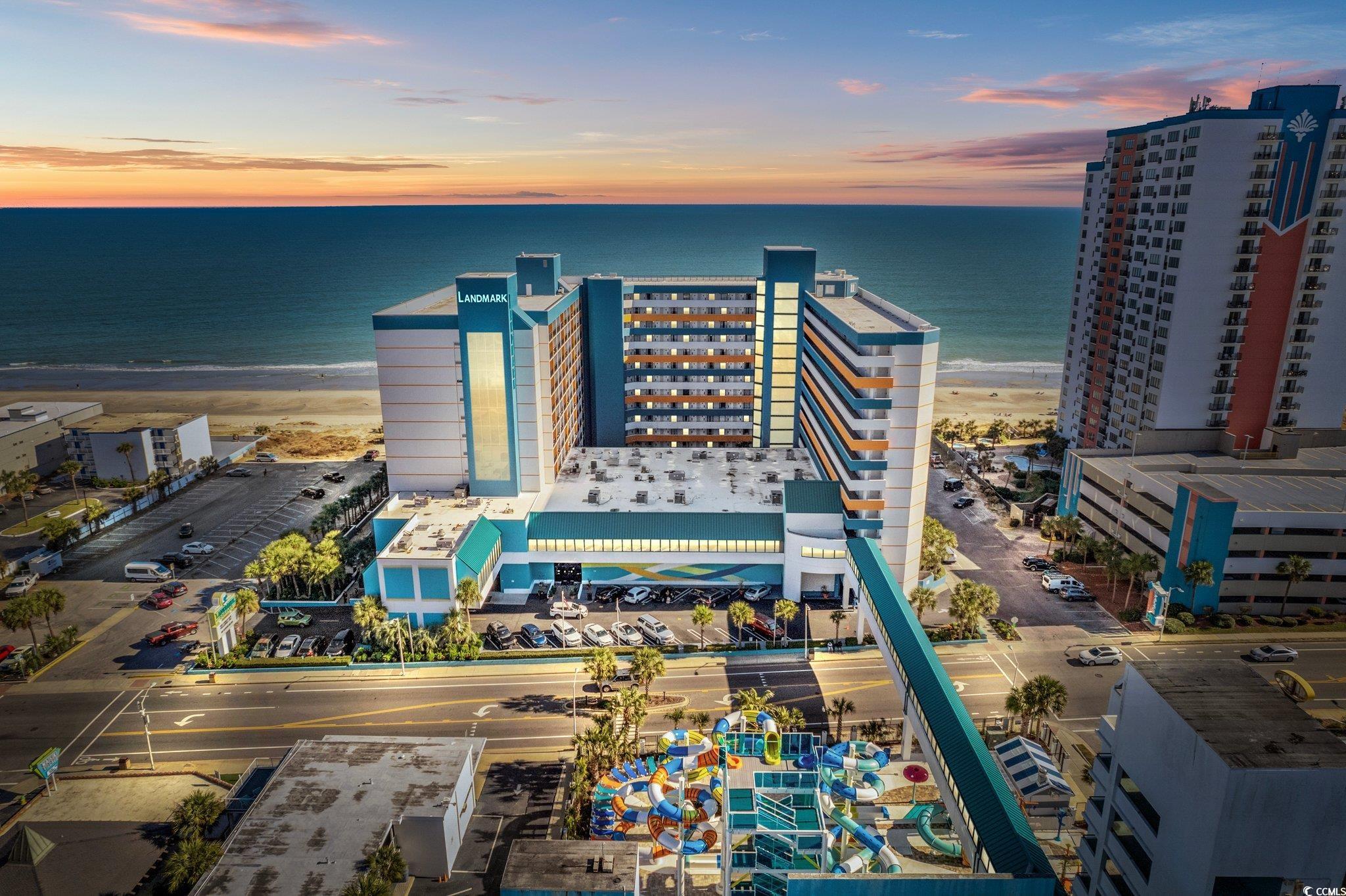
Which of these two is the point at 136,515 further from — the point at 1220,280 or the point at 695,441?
the point at 1220,280

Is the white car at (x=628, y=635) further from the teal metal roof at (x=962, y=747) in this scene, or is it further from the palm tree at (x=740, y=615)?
the teal metal roof at (x=962, y=747)

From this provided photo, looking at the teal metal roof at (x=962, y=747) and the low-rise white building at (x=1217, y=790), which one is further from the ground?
the low-rise white building at (x=1217, y=790)

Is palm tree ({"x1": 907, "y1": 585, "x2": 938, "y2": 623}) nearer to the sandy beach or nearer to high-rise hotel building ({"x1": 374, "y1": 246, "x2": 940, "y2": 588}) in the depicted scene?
high-rise hotel building ({"x1": 374, "y1": 246, "x2": 940, "y2": 588})

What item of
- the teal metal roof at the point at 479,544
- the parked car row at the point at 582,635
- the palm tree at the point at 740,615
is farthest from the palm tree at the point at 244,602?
the palm tree at the point at 740,615

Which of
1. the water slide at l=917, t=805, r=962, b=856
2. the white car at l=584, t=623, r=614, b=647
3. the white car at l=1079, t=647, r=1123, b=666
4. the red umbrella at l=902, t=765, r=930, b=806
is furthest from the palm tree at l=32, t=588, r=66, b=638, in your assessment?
the white car at l=1079, t=647, r=1123, b=666

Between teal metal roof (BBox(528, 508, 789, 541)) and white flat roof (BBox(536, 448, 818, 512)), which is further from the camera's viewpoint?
white flat roof (BBox(536, 448, 818, 512))

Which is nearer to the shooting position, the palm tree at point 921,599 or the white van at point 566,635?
the palm tree at point 921,599
